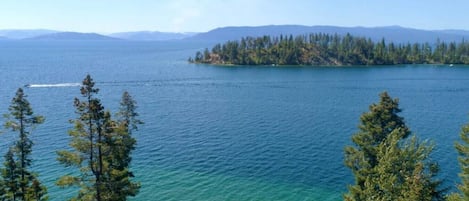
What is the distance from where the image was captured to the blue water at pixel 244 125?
5000 cm

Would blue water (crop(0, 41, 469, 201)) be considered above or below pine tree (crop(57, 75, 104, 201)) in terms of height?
below

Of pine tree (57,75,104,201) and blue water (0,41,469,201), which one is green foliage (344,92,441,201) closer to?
blue water (0,41,469,201)

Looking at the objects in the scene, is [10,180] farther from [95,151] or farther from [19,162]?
[95,151]

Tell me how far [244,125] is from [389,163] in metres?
53.5

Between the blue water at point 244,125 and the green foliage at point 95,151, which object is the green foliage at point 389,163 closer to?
the blue water at point 244,125

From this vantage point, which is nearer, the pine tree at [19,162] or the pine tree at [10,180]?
the pine tree at [10,180]

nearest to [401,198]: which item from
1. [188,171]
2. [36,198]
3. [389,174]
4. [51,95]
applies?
[389,174]

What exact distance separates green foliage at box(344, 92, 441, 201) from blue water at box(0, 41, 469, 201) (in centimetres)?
518

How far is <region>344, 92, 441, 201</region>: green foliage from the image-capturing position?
76.8ft

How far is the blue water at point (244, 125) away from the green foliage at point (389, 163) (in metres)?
5.18

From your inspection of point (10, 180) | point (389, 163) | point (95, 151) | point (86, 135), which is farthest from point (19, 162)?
point (389, 163)

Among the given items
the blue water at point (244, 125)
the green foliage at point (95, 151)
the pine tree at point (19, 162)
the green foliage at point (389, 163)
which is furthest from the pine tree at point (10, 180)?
the green foliage at point (389, 163)

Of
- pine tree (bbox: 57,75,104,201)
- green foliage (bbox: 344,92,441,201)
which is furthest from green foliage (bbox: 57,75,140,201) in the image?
green foliage (bbox: 344,92,441,201)

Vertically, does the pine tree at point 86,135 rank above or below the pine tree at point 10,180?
above
